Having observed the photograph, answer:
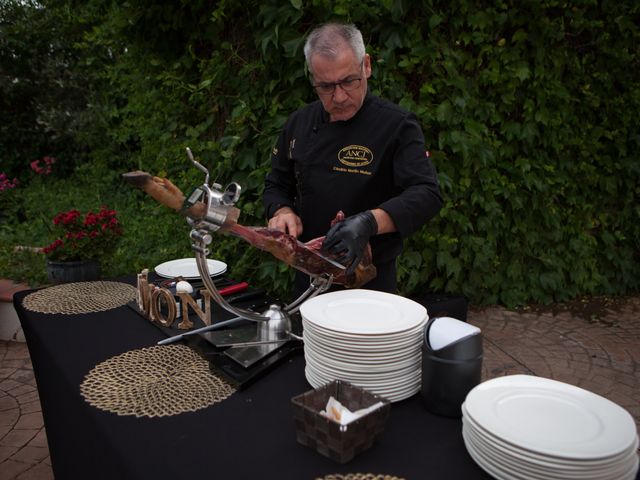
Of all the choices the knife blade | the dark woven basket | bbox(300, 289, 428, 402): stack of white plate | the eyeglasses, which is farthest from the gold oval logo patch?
the dark woven basket

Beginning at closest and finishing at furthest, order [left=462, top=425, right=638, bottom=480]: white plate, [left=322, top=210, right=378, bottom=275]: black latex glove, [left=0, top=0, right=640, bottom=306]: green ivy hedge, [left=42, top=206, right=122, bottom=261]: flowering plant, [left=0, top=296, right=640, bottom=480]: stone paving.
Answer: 1. [left=462, top=425, right=638, bottom=480]: white plate
2. [left=322, top=210, right=378, bottom=275]: black latex glove
3. [left=42, top=206, right=122, bottom=261]: flowering plant
4. [left=0, top=296, right=640, bottom=480]: stone paving
5. [left=0, top=0, right=640, bottom=306]: green ivy hedge

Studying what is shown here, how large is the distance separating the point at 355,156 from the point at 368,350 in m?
1.10

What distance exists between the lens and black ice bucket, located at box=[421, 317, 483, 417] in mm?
1163

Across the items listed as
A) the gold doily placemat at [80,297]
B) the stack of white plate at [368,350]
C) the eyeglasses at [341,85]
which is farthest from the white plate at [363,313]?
the gold doily placemat at [80,297]

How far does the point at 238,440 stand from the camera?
3.75 ft

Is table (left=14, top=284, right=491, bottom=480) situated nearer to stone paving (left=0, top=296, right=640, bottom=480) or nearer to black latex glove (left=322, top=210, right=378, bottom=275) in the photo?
black latex glove (left=322, top=210, right=378, bottom=275)

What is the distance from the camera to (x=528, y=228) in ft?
15.7

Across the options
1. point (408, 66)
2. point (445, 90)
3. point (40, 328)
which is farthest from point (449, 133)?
point (40, 328)

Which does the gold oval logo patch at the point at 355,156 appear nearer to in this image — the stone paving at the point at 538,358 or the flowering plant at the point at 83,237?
the flowering plant at the point at 83,237

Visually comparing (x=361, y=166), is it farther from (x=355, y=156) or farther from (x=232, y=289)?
(x=232, y=289)

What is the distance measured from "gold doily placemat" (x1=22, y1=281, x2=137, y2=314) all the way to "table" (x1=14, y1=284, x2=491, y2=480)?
456mm

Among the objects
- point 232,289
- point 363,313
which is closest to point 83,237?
point 232,289

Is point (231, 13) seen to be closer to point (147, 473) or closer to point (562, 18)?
point (562, 18)

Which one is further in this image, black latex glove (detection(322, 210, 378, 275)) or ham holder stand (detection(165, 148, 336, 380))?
black latex glove (detection(322, 210, 378, 275))
